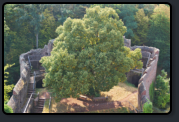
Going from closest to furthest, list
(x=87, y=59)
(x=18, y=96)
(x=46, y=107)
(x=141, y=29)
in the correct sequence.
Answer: (x=87, y=59)
(x=18, y=96)
(x=46, y=107)
(x=141, y=29)

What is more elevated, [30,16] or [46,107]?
[30,16]

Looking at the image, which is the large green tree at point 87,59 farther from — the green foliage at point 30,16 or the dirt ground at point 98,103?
the green foliage at point 30,16

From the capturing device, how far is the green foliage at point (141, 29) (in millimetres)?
43062

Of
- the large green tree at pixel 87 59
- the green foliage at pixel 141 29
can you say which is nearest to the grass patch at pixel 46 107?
the large green tree at pixel 87 59

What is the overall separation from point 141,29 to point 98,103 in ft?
96.6

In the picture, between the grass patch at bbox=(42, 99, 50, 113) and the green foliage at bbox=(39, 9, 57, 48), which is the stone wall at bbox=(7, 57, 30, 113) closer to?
the grass patch at bbox=(42, 99, 50, 113)

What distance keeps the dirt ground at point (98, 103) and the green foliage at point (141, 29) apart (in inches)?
862

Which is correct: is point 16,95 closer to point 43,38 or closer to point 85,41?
point 85,41

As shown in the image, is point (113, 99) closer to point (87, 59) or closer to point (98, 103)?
point (98, 103)

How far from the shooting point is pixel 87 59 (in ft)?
58.6

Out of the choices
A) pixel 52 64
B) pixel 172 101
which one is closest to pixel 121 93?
pixel 52 64

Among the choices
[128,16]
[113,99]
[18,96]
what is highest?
[128,16]

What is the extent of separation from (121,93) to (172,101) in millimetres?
14016

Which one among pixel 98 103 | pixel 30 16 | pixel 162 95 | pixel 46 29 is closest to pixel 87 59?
pixel 98 103
